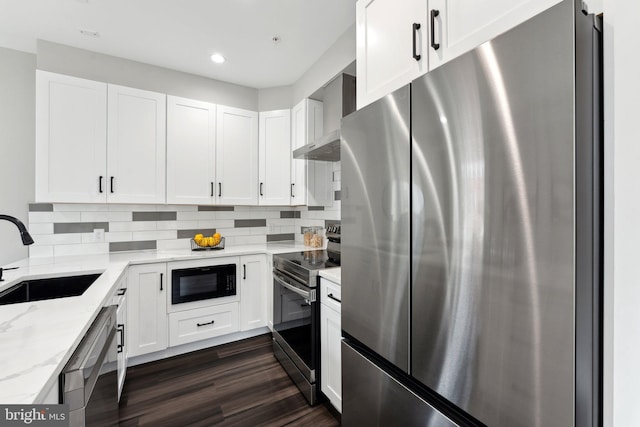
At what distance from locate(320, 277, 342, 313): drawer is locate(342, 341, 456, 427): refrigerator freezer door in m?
0.31

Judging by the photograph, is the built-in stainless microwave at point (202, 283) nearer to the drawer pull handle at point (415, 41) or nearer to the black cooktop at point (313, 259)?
the black cooktop at point (313, 259)

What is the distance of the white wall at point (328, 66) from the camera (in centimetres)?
216

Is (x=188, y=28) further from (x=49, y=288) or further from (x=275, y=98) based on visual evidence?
(x=49, y=288)

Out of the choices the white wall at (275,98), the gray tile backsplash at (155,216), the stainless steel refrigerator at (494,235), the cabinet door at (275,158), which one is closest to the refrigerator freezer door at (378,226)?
the stainless steel refrigerator at (494,235)

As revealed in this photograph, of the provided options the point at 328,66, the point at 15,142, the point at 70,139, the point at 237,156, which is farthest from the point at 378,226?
the point at 15,142

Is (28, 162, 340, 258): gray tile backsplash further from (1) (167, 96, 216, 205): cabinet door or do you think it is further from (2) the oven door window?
(2) the oven door window

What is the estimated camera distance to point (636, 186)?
0.52 metres

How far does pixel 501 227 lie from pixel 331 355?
138cm

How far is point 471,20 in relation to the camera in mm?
868

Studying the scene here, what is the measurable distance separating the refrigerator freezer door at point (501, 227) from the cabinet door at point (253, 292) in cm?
208

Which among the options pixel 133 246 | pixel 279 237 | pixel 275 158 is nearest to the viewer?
pixel 133 246

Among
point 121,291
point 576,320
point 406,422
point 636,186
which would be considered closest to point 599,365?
point 576,320

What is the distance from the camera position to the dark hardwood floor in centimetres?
174

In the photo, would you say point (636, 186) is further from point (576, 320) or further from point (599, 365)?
point (599, 365)
